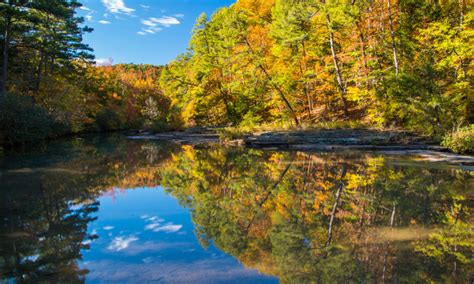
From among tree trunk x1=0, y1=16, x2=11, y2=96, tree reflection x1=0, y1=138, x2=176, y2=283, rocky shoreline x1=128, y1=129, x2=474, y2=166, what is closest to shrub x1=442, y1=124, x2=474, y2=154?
rocky shoreline x1=128, y1=129, x2=474, y2=166

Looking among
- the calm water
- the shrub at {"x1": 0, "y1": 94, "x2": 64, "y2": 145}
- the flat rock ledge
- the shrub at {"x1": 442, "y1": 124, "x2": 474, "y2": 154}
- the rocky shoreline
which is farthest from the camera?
the flat rock ledge

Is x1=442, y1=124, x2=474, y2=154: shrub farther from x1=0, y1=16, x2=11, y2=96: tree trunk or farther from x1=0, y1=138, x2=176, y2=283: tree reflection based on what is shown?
x1=0, y1=16, x2=11, y2=96: tree trunk

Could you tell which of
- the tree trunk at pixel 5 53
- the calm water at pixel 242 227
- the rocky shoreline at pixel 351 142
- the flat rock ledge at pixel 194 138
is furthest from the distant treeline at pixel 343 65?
the tree trunk at pixel 5 53

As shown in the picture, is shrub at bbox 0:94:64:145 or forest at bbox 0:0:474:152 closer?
forest at bbox 0:0:474:152

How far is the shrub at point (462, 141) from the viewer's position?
550 inches

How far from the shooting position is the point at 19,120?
19281mm

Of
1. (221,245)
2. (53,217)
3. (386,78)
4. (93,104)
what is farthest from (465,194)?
(93,104)

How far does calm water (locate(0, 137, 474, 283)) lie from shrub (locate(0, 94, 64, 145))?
937 centimetres

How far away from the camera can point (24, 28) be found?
878 inches

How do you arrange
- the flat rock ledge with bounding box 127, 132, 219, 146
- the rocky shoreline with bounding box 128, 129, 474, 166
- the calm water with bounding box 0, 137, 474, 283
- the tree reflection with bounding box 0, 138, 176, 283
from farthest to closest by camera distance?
the flat rock ledge with bounding box 127, 132, 219, 146 → the rocky shoreline with bounding box 128, 129, 474, 166 → the tree reflection with bounding box 0, 138, 176, 283 → the calm water with bounding box 0, 137, 474, 283

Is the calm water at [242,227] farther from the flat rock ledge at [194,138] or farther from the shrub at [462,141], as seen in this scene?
the flat rock ledge at [194,138]

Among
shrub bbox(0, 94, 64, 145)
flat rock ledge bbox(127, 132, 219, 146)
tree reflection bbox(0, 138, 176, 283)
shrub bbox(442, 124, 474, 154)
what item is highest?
shrub bbox(0, 94, 64, 145)

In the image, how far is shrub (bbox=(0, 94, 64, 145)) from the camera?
61.3 feet

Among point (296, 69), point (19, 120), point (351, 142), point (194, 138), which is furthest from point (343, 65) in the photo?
point (19, 120)
